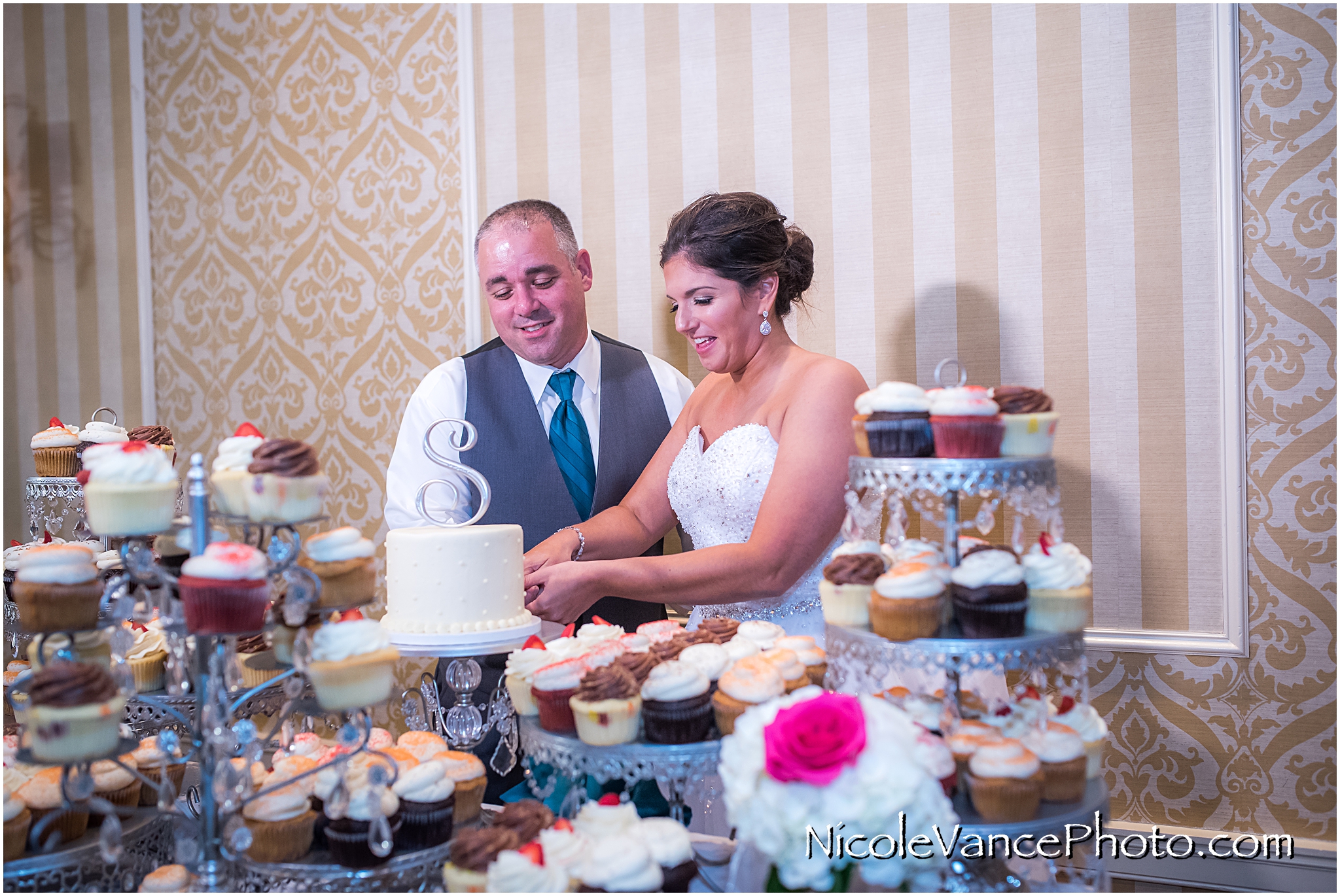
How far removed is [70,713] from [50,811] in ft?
1.13

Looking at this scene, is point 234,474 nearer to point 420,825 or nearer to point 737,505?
point 420,825

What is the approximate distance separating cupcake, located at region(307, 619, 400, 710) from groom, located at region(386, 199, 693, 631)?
154 centimetres

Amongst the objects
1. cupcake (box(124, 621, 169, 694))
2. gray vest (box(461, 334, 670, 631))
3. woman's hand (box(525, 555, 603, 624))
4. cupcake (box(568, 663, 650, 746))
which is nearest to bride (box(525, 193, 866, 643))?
woman's hand (box(525, 555, 603, 624))

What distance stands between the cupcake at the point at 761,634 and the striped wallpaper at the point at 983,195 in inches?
64.7

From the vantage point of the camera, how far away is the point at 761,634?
1.92 meters

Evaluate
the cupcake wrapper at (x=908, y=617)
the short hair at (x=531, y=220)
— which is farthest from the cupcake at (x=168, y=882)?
the short hair at (x=531, y=220)

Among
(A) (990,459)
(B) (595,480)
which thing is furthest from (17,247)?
(A) (990,459)

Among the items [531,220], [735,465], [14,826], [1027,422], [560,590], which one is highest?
[531,220]

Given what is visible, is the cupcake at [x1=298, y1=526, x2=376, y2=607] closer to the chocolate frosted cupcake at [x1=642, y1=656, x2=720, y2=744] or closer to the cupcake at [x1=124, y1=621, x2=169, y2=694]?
the chocolate frosted cupcake at [x1=642, y1=656, x2=720, y2=744]

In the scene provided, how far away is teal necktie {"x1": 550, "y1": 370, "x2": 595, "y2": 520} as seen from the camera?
3158mm

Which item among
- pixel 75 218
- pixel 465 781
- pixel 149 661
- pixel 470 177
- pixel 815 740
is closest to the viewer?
pixel 815 740

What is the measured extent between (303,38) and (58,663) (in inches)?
140

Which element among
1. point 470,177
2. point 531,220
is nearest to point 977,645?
point 531,220

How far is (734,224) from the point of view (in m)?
2.68
